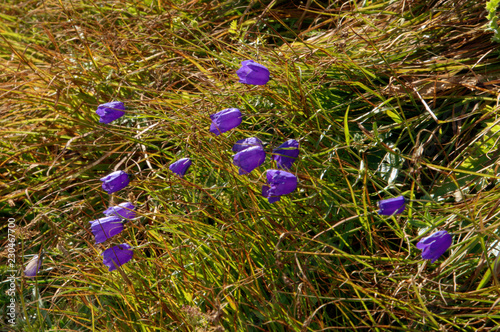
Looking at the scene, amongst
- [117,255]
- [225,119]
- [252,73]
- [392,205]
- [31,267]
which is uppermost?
[252,73]

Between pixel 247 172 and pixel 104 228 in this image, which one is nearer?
pixel 247 172

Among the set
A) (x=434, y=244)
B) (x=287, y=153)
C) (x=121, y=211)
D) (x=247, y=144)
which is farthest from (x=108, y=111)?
(x=434, y=244)

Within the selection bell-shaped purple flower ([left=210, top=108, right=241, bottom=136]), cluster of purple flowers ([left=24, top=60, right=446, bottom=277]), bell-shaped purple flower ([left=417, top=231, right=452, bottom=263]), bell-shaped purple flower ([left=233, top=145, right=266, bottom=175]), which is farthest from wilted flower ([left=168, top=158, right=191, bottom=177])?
bell-shaped purple flower ([left=417, top=231, right=452, bottom=263])

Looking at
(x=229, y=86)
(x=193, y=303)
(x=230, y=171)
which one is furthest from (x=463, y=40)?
(x=193, y=303)

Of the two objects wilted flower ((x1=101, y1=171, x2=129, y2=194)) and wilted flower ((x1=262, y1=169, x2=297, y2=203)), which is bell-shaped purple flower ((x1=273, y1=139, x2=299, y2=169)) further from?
wilted flower ((x1=101, y1=171, x2=129, y2=194))

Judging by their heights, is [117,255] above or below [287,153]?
below

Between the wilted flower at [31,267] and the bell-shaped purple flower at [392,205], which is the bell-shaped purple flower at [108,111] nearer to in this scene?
the wilted flower at [31,267]

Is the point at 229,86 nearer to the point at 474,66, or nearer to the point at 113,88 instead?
the point at 113,88

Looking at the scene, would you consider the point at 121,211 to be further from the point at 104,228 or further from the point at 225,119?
the point at 225,119

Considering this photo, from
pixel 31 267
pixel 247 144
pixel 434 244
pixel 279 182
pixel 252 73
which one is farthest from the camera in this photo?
pixel 31 267
